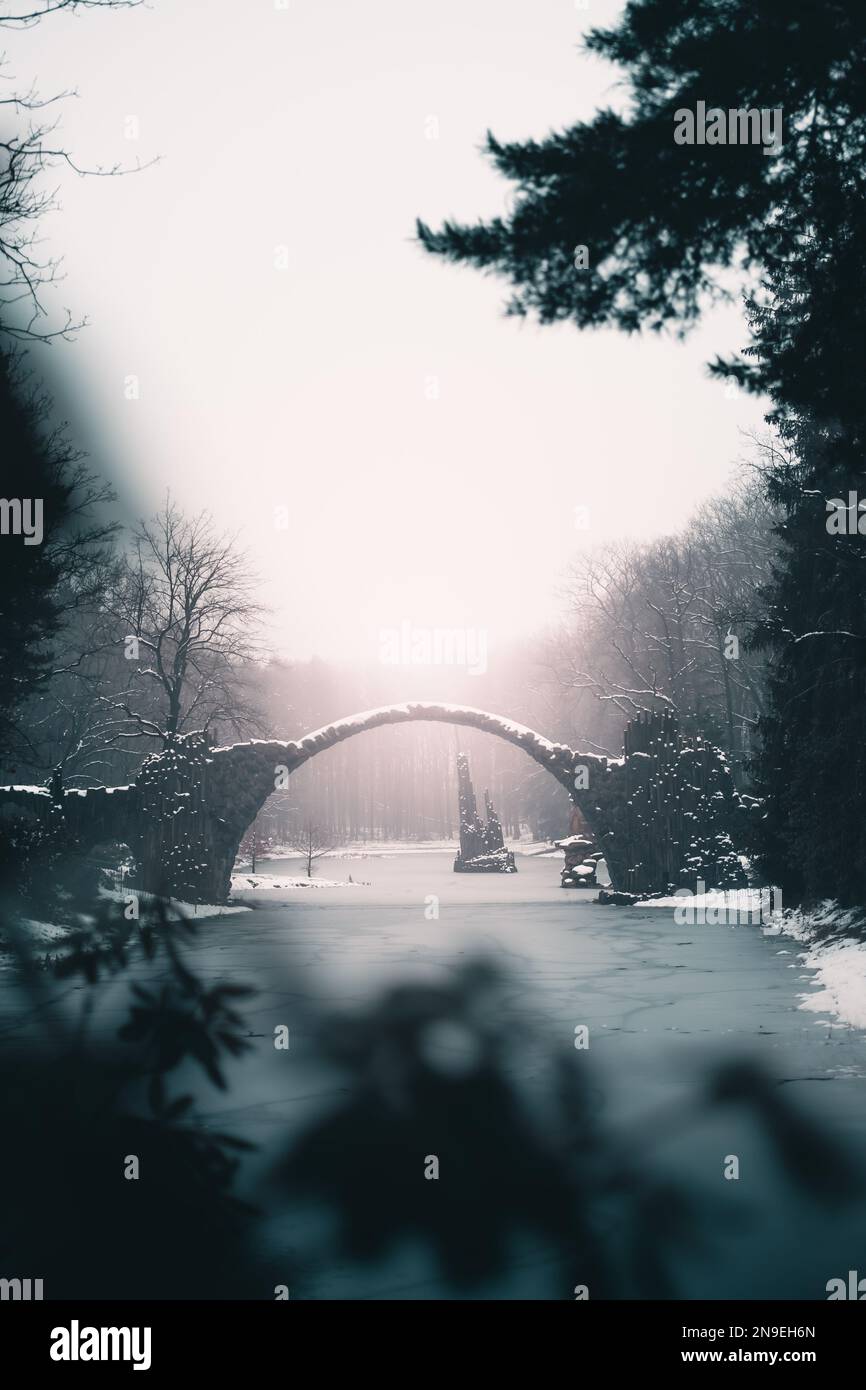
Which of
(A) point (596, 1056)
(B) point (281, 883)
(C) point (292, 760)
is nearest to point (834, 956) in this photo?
(A) point (596, 1056)

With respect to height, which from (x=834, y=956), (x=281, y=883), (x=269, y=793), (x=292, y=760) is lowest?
(x=281, y=883)

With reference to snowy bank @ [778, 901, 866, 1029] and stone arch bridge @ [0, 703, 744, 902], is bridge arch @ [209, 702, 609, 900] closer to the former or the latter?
stone arch bridge @ [0, 703, 744, 902]

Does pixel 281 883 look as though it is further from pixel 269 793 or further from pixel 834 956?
pixel 834 956

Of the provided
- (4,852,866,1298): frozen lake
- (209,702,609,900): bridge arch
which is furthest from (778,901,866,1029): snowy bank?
(209,702,609,900): bridge arch

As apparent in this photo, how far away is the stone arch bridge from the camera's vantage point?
95.0ft

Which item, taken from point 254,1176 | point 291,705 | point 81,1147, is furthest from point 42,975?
point 291,705

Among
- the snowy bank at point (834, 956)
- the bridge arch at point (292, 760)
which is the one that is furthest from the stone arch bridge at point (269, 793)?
the snowy bank at point (834, 956)

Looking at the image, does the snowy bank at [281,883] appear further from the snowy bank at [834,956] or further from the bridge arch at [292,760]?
the snowy bank at [834,956]

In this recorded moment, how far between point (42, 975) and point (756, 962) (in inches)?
363

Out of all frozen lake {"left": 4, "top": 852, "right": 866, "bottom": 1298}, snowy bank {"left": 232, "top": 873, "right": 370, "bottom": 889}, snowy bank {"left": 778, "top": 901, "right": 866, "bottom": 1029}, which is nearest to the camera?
frozen lake {"left": 4, "top": 852, "right": 866, "bottom": 1298}

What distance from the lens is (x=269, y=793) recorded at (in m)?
29.9

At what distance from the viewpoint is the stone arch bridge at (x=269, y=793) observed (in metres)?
29.0

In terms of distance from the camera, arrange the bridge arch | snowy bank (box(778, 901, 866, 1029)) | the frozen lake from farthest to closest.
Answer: the bridge arch → snowy bank (box(778, 901, 866, 1029)) → the frozen lake
